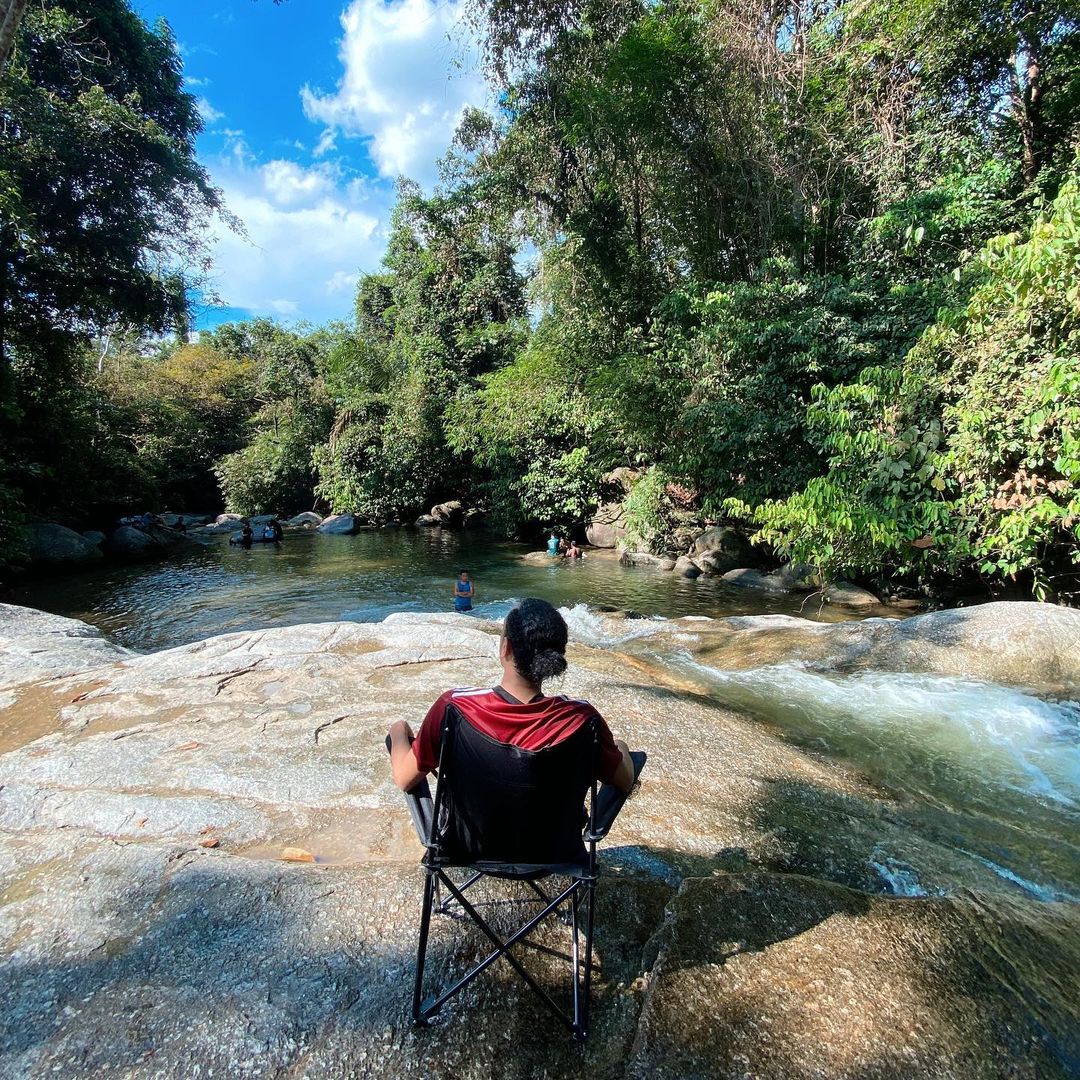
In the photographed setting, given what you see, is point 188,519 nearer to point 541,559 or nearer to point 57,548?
point 57,548

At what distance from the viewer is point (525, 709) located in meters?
2.13

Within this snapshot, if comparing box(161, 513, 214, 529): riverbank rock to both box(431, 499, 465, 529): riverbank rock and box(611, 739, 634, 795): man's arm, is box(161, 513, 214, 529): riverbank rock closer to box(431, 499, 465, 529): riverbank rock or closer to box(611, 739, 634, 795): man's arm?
box(431, 499, 465, 529): riverbank rock

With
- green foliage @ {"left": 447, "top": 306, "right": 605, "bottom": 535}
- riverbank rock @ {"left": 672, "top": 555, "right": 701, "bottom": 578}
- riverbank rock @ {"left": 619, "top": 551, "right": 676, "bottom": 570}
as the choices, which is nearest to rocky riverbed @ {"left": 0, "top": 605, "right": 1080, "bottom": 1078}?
riverbank rock @ {"left": 672, "top": 555, "right": 701, "bottom": 578}

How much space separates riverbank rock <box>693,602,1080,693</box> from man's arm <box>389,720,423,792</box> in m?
5.68

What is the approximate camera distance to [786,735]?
5207 mm

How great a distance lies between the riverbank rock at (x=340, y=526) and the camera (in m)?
25.0

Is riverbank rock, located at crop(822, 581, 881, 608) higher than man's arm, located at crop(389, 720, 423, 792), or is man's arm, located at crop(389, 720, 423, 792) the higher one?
man's arm, located at crop(389, 720, 423, 792)

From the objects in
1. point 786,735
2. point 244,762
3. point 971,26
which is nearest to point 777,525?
point 786,735

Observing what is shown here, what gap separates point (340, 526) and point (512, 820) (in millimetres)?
24664

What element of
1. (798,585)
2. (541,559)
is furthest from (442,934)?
(541,559)

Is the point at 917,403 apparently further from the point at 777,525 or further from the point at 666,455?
the point at 666,455

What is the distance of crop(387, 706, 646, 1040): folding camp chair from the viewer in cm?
200

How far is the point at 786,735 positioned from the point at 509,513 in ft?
56.1

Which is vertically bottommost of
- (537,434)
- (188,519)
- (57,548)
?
(57,548)
